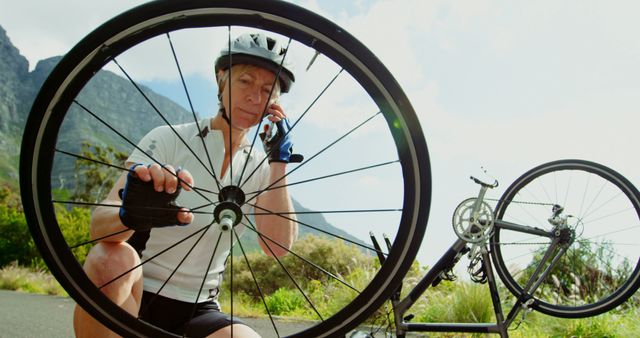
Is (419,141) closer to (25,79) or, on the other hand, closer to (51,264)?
(51,264)

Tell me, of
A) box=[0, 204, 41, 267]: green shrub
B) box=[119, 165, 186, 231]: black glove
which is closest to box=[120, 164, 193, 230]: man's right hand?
box=[119, 165, 186, 231]: black glove

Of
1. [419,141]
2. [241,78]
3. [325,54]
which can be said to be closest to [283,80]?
[241,78]

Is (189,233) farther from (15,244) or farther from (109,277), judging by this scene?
(15,244)

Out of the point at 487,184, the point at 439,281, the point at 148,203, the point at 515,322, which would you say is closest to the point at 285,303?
the point at 515,322

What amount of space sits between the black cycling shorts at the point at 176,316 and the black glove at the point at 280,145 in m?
0.63

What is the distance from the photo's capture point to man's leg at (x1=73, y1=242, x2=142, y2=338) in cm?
162

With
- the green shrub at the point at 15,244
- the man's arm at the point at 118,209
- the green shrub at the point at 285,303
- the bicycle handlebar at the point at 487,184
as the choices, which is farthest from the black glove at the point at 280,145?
the green shrub at the point at 15,244

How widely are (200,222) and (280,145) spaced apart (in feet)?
1.52

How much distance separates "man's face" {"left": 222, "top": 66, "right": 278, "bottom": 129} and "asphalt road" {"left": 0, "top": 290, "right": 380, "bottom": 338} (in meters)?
3.46

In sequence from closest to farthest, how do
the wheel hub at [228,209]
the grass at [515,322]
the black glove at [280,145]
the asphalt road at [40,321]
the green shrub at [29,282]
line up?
the wheel hub at [228,209]
the black glove at [280,145]
the grass at [515,322]
the asphalt road at [40,321]
the green shrub at [29,282]

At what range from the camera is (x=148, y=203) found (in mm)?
1450

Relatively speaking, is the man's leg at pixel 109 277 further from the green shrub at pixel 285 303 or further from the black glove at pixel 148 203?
the green shrub at pixel 285 303

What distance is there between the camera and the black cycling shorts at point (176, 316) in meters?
1.89

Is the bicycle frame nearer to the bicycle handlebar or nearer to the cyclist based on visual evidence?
the bicycle handlebar
